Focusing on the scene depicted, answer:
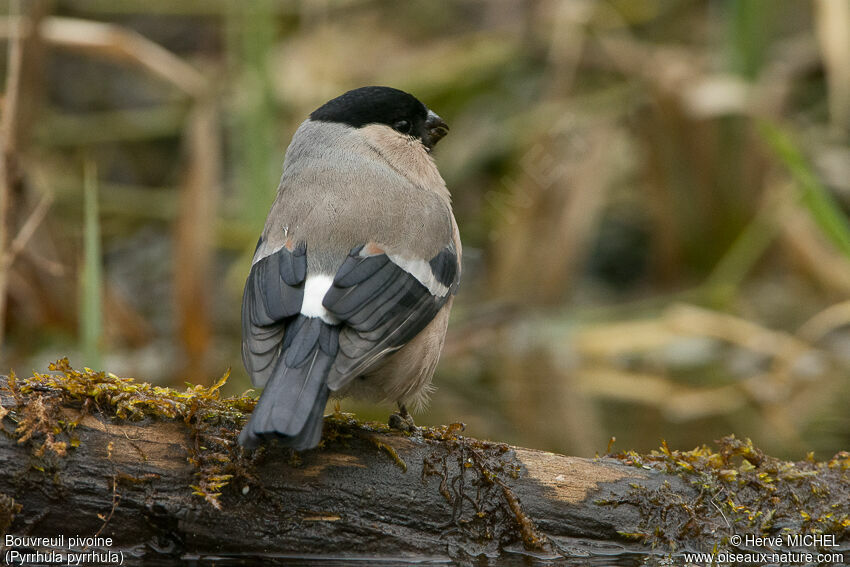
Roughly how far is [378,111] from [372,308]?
1.52 m

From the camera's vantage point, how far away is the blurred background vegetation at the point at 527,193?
6.85m

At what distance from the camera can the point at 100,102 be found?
12.3m

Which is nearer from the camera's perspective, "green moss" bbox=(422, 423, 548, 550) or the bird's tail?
the bird's tail

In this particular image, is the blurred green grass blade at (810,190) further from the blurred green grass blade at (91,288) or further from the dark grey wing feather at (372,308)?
the blurred green grass blade at (91,288)

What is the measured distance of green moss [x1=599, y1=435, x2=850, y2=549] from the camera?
357 cm

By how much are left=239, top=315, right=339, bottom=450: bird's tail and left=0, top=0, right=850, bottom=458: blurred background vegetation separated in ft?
5.04

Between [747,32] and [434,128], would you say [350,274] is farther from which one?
[747,32]

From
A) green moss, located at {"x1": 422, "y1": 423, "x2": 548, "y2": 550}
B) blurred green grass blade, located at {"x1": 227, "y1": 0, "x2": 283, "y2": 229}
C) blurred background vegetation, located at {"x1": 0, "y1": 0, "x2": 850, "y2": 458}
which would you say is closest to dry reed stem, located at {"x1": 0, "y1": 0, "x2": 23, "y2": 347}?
blurred background vegetation, located at {"x1": 0, "y1": 0, "x2": 850, "y2": 458}

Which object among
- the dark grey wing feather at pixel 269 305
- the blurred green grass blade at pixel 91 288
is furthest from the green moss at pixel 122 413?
the blurred green grass blade at pixel 91 288

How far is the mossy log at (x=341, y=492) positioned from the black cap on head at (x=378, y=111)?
1.67 metres

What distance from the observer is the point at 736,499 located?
3648mm

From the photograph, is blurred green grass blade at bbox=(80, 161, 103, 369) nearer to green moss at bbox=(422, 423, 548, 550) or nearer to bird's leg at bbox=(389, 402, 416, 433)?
bird's leg at bbox=(389, 402, 416, 433)

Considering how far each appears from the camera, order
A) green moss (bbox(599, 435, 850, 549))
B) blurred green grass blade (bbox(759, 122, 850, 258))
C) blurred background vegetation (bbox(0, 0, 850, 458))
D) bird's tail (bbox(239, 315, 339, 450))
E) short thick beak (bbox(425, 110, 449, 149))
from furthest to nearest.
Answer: blurred background vegetation (bbox(0, 0, 850, 458))
blurred green grass blade (bbox(759, 122, 850, 258))
short thick beak (bbox(425, 110, 449, 149))
green moss (bbox(599, 435, 850, 549))
bird's tail (bbox(239, 315, 339, 450))

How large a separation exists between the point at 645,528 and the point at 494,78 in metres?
8.42
